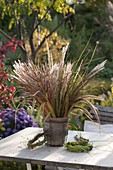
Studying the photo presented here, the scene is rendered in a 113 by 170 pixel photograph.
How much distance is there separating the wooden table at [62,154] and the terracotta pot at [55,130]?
49 millimetres

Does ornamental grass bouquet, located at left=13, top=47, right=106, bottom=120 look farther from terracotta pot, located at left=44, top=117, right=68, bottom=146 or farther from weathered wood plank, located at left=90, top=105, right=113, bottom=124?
weathered wood plank, located at left=90, top=105, right=113, bottom=124

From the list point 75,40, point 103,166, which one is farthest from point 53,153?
point 75,40

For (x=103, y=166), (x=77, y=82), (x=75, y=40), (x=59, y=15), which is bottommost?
(x=103, y=166)

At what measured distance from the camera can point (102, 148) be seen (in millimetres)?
3320

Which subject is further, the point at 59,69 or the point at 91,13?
the point at 91,13

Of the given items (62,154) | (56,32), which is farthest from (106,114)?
(56,32)

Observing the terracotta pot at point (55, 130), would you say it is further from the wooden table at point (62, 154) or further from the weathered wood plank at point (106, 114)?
the weathered wood plank at point (106, 114)

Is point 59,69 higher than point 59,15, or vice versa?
point 59,15

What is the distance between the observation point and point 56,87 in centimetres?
332

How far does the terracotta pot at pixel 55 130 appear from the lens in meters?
3.34

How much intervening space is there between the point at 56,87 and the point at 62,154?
0.47 m

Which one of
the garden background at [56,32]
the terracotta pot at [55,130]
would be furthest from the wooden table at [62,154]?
the garden background at [56,32]

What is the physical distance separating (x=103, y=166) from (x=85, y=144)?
0.44m

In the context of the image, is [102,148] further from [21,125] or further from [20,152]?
[21,125]
